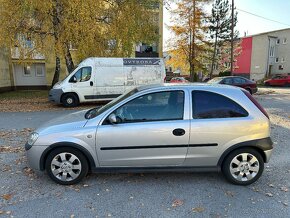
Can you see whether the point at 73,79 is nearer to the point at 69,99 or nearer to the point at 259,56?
the point at 69,99

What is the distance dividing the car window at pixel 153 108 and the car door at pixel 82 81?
8922mm

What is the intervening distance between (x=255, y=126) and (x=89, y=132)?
104 inches

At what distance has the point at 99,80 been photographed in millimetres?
12367

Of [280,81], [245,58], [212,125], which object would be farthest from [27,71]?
[245,58]

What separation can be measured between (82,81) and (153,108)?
9184 mm

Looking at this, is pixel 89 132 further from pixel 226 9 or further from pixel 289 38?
pixel 289 38

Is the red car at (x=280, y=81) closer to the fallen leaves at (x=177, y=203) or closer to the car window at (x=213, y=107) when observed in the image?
the car window at (x=213, y=107)

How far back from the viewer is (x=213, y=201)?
3434 millimetres

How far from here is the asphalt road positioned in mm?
3184

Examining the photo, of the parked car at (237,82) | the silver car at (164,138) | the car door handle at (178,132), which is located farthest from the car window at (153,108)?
the parked car at (237,82)

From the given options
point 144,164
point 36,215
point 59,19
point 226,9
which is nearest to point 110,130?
point 144,164

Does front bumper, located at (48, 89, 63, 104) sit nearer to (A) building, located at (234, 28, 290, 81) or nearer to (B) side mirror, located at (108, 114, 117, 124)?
(B) side mirror, located at (108, 114, 117, 124)

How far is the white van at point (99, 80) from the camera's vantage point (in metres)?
12.2

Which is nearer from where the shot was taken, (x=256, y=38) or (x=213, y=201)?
(x=213, y=201)
